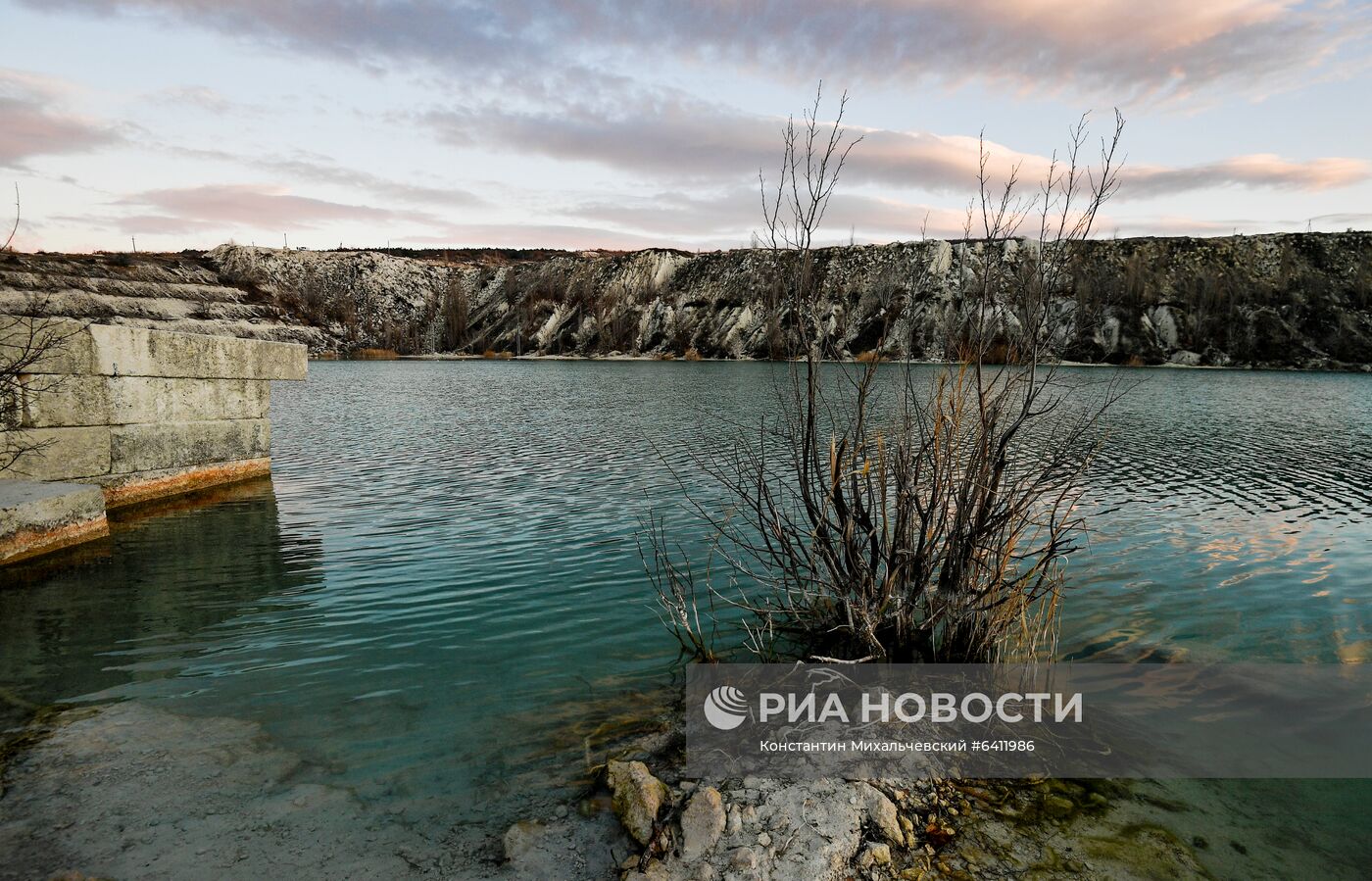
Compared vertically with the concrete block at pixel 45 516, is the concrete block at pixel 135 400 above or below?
above

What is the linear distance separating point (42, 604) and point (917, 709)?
329 inches

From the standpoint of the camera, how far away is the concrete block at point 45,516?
848cm

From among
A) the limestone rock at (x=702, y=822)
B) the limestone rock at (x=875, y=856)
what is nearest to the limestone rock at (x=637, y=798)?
the limestone rock at (x=702, y=822)

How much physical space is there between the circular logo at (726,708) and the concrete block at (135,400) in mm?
10285

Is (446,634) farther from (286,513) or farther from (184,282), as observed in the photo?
(184,282)

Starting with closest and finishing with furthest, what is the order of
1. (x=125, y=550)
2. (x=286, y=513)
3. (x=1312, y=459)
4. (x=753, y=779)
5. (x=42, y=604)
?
(x=753, y=779)
(x=42, y=604)
(x=125, y=550)
(x=286, y=513)
(x=1312, y=459)

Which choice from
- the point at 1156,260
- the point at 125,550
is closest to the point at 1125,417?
the point at 125,550

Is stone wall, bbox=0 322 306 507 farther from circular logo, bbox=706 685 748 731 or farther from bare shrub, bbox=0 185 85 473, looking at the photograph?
circular logo, bbox=706 685 748 731

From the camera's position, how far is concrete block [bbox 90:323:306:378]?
35.3 ft

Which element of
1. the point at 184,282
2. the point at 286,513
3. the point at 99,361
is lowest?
the point at 286,513

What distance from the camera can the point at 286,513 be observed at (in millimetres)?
11469

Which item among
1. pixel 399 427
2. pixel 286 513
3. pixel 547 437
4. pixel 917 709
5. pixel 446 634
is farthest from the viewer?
pixel 399 427

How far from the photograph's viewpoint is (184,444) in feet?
41.1

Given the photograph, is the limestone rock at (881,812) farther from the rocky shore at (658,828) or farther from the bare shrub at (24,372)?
the bare shrub at (24,372)
